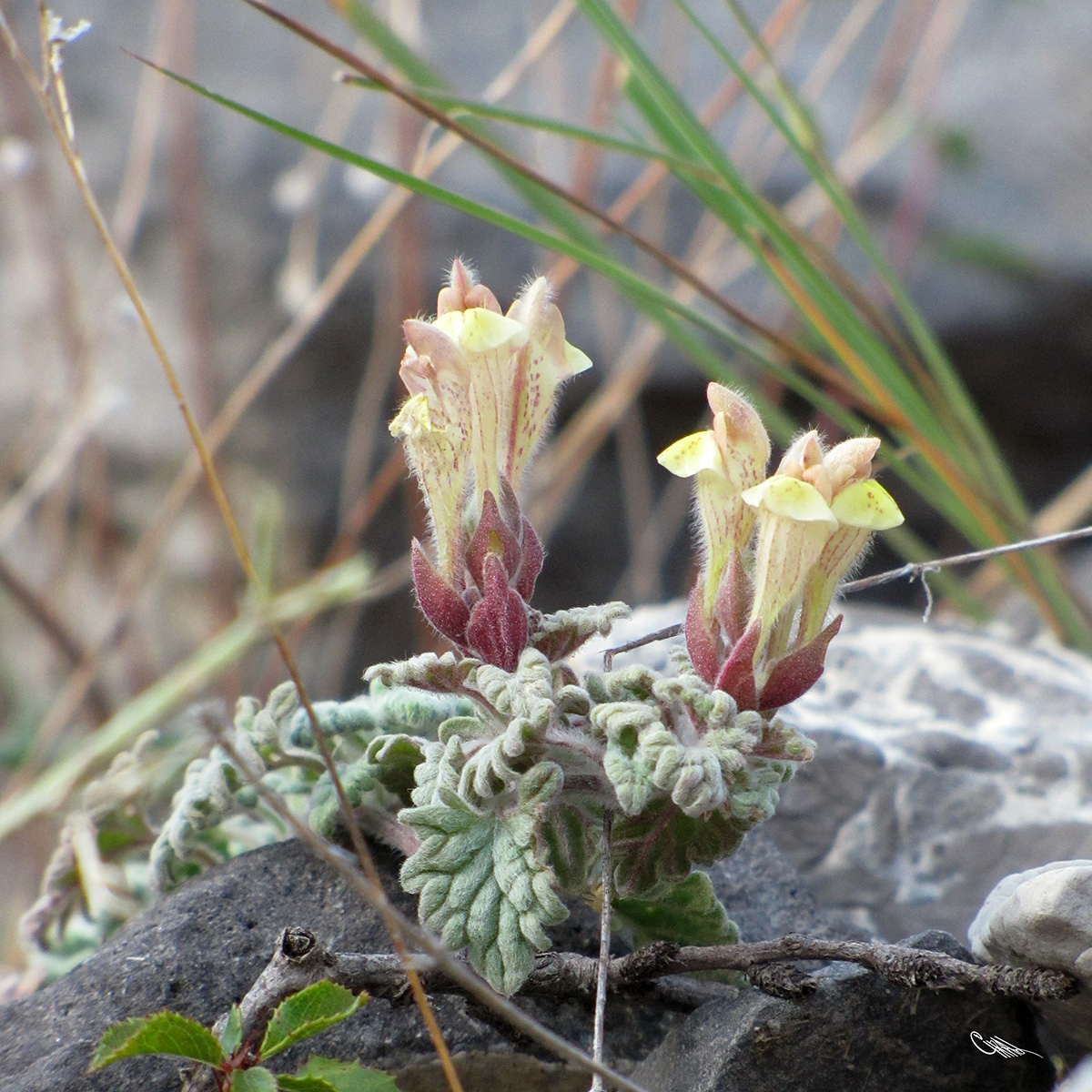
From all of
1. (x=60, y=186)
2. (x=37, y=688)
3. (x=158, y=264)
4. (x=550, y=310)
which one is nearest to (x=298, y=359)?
(x=158, y=264)

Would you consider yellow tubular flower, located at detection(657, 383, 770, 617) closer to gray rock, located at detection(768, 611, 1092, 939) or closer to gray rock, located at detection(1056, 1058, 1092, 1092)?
gray rock, located at detection(1056, 1058, 1092, 1092)

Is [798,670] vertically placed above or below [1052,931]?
above

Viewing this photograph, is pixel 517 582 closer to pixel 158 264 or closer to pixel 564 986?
pixel 564 986

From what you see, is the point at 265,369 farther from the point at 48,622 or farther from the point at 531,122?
the point at 531,122

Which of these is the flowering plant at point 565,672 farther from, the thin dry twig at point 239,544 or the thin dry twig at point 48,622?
the thin dry twig at point 48,622

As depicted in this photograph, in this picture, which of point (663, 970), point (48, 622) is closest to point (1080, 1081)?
point (663, 970)

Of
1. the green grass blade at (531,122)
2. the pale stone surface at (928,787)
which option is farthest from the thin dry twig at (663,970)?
the green grass blade at (531,122)
